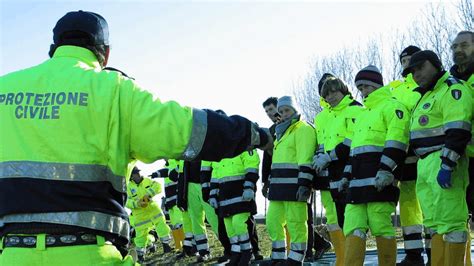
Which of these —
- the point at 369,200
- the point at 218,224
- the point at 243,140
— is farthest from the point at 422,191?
the point at 218,224

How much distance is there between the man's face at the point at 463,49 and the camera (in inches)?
265

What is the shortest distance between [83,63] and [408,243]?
521 cm

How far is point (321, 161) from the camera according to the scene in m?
8.34

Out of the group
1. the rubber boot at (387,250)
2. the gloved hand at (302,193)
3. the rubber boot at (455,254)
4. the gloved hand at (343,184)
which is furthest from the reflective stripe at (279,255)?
the rubber boot at (455,254)

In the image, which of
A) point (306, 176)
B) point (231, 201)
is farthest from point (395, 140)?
point (231, 201)

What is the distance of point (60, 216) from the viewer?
9.77ft

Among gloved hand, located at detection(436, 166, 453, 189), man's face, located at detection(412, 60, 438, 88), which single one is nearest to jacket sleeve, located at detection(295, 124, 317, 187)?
man's face, located at detection(412, 60, 438, 88)

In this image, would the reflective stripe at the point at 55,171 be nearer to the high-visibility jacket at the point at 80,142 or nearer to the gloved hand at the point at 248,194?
the high-visibility jacket at the point at 80,142

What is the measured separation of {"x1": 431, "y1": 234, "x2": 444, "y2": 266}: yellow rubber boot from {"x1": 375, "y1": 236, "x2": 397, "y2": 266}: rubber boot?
2.55 ft

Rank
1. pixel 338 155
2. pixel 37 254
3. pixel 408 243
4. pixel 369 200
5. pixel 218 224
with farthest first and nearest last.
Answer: pixel 218 224 → pixel 338 155 → pixel 408 243 → pixel 369 200 → pixel 37 254

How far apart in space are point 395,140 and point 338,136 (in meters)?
1.44

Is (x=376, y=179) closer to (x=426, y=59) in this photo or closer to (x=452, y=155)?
(x=452, y=155)

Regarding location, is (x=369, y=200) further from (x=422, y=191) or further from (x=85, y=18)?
(x=85, y=18)

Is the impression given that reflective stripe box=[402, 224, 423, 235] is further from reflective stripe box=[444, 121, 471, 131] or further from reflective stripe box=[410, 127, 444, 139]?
reflective stripe box=[444, 121, 471, 131]
